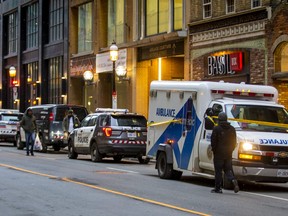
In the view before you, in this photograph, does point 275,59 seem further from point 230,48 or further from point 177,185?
point 177,185

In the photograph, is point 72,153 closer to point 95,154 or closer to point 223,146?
point 95,154

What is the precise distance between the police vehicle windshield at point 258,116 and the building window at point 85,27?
28556 millimetres

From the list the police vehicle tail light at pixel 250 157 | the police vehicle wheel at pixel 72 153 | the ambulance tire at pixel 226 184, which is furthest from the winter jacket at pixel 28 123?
the police vehicle tail light at pixel 250 157

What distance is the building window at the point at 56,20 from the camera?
47281 millimetres

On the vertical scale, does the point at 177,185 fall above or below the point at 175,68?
below

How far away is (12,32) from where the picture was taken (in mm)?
58156

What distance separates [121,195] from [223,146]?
2.46 metres

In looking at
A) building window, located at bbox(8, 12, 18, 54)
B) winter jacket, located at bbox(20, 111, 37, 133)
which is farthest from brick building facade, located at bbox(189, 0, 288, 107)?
building window, located at bbox(8, 12, 18, 54)

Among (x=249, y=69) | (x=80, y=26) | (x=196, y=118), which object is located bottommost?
(x=196, y=118)

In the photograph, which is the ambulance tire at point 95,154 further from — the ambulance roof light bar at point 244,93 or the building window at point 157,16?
the building window at point 157,16

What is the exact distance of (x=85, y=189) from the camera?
539 inches

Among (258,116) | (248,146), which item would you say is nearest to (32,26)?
(258,116)

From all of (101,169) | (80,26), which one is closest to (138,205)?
(101,169)

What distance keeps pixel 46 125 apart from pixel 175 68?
9.31 metres
